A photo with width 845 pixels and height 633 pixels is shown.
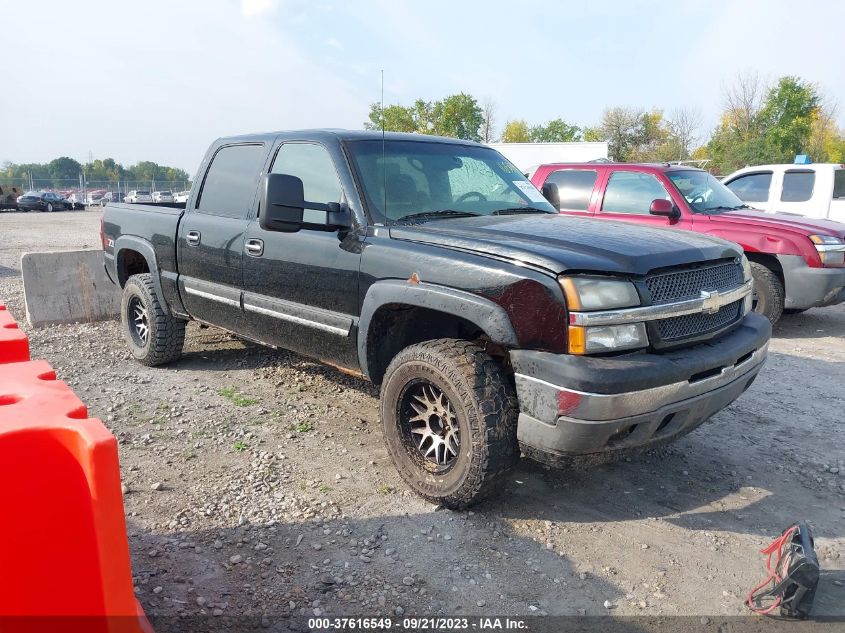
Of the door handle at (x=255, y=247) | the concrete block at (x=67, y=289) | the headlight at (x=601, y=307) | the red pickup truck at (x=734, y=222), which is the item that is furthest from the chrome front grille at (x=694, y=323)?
the concrete block at (x=67, y=289)

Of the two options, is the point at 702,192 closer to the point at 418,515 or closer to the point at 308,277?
the point at 308,277

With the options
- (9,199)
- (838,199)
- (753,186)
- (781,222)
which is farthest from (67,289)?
(9,199)

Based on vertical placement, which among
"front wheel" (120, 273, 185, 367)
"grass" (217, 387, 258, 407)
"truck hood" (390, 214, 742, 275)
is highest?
"truck hood" (390, 214, 742, 275)

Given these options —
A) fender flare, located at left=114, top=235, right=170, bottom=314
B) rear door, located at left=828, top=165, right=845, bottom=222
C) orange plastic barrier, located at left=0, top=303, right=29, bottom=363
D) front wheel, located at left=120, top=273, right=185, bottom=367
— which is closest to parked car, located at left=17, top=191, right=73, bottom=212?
front wheel, located at left=120, top=273, right=185, bottom=367

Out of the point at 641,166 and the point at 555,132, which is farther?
the point at 555,132

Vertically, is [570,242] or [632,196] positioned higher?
[632,196]

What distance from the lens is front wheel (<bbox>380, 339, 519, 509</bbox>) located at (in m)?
2.92

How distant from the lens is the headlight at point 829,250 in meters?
6.76

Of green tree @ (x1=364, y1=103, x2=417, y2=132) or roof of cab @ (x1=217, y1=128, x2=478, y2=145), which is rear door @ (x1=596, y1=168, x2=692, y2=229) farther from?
green tree @ (x1=364, y1=103, x2=417, y2=132)

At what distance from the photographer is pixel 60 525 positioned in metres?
1.81

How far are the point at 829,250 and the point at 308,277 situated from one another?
5769 mm

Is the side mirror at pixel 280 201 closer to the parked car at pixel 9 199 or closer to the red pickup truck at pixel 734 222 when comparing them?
the red pickup truck at pixel 734 222

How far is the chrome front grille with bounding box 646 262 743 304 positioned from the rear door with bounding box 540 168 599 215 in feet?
15.0

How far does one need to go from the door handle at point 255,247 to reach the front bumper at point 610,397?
2013 mm
